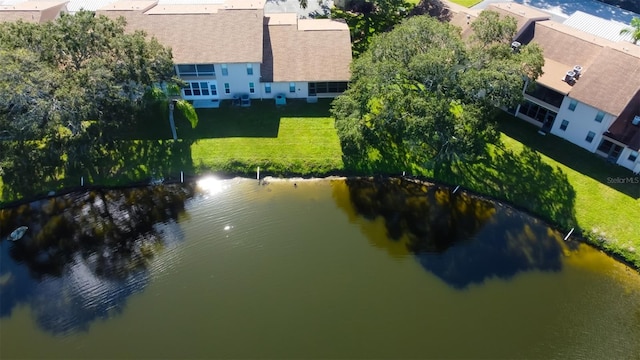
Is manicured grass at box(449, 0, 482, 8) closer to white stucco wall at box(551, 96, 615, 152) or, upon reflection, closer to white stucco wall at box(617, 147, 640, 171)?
white stucco wall at box(551, 96, 615, 152)

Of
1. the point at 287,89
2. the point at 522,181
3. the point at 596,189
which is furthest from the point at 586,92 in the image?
the point at 287,89

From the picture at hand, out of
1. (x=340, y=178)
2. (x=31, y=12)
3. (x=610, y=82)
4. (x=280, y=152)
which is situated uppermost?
(x=31, y=12)

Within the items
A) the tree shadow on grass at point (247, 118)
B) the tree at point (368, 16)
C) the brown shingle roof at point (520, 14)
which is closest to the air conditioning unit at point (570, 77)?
the brown shingle roof at point (520, 14)

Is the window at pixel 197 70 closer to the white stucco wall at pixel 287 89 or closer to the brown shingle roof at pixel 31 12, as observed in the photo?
the white stucco wall at pixel 287 89

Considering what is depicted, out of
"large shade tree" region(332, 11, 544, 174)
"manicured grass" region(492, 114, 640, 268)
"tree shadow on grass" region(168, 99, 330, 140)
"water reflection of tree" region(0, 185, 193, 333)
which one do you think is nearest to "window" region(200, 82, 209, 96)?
"tree shadow on grass" region(168, 99, 330, 140)

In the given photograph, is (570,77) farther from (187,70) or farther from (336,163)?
(187,70)
